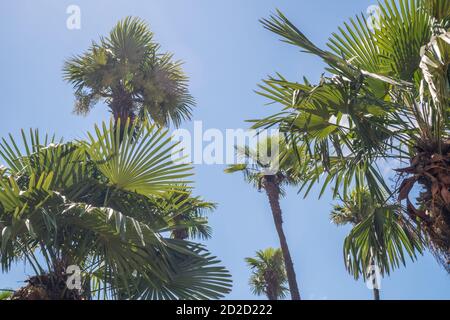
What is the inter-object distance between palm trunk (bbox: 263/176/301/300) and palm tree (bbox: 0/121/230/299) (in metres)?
6.54

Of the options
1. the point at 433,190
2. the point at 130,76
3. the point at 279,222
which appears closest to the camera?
the point at 433,190

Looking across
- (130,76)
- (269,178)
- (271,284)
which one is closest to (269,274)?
(271,284)

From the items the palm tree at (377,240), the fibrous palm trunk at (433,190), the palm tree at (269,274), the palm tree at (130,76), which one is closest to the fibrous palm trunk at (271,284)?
the palm tree at (269,274)

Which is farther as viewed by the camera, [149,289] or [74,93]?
[74,93]

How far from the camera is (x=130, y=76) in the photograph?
9891 millimetres

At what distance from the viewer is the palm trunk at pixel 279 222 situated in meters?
11.4

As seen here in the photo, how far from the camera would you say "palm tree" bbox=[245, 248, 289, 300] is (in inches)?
614

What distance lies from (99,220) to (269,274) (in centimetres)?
1216

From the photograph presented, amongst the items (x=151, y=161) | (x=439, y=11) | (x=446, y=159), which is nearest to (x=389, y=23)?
(x=439, y=11)

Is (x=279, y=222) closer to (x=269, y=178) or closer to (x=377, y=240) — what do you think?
(x=269, y=178)

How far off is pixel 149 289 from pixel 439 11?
436cm

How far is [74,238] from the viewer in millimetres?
4613

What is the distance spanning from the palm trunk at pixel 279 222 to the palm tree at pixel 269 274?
12.2 ft

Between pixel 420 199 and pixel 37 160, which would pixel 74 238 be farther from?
pixel 420 199
